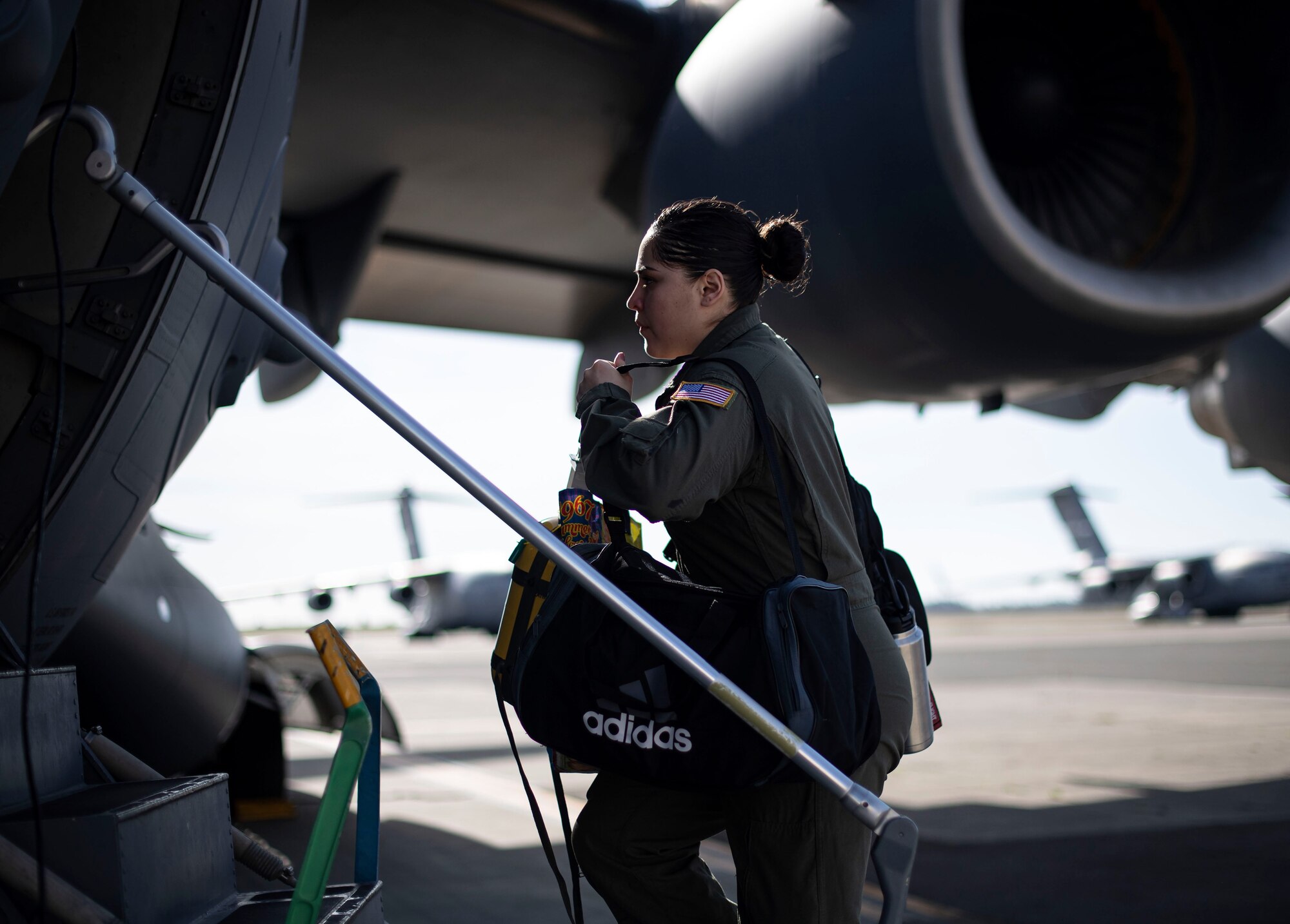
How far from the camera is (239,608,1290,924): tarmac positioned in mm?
3561

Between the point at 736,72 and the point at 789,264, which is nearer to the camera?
the point at 789,264

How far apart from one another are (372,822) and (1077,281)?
2.49 metres

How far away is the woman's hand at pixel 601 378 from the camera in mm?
1695

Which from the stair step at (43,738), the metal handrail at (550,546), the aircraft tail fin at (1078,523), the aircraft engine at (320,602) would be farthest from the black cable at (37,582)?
the aircraft tail fin at (1078,523)

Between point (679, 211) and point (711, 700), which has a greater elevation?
point (679, 211)

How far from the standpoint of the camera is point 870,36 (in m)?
3.18

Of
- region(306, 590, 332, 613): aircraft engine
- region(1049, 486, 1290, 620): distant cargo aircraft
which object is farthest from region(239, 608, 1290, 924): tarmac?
region(1049, 486, 1290, 620): distant cargo aircraft

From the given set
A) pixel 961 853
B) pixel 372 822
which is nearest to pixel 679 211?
pixel 372 822

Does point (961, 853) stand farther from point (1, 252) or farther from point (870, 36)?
point (1, 252)

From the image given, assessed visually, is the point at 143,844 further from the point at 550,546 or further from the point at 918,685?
the point at 918,685

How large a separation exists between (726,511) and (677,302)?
35 cm

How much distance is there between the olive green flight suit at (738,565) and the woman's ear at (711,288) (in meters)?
0.04

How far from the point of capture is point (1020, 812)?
16.8 ft

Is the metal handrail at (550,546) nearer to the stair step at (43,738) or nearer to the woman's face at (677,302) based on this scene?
the woman's face at (677,302)
